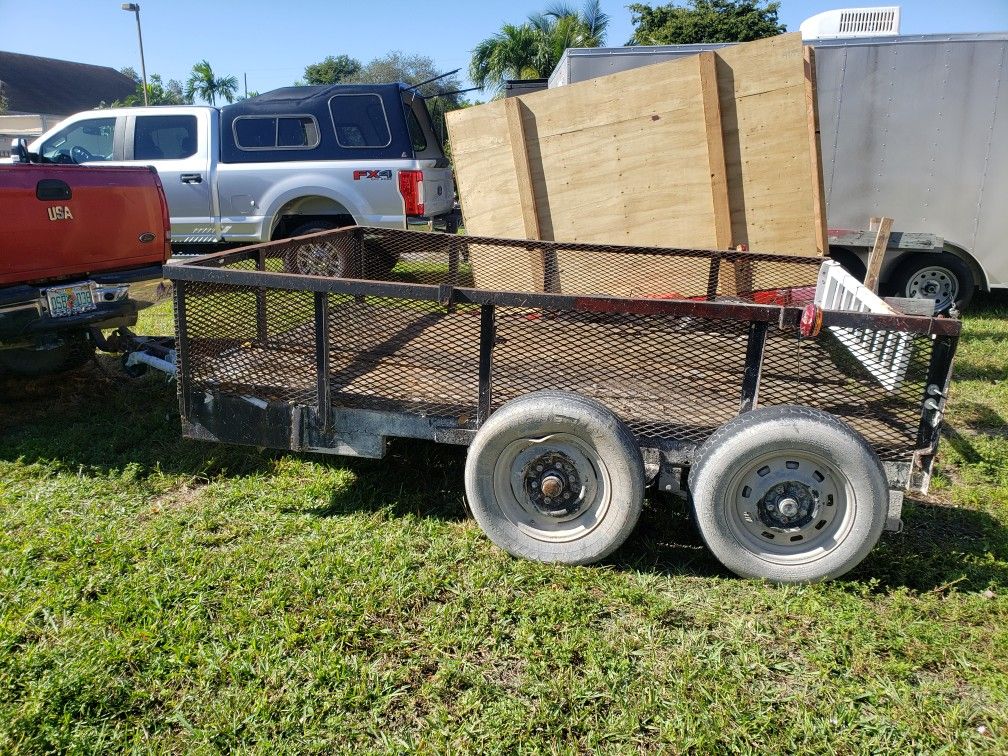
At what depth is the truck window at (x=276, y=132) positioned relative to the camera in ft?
28.4

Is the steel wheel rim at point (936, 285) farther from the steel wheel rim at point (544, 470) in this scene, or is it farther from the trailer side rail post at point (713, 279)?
the steel wheel rim at point (544, 470)

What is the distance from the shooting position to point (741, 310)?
110 inches

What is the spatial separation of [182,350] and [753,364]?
2439 mm

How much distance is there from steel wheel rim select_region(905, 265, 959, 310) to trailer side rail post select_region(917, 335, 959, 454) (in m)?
6.19

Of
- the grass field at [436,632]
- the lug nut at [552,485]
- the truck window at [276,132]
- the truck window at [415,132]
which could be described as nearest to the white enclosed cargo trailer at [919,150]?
the truck window at [415,132]

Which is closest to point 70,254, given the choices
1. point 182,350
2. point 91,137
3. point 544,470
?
point 182,350

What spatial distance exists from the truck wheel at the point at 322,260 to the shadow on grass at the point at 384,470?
1141 millimetres

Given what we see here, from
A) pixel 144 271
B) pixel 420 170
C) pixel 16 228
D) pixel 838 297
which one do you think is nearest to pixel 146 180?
pixel 144 271

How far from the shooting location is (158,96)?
51.1m

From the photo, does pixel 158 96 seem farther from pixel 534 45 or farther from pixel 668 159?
pixel 668 159

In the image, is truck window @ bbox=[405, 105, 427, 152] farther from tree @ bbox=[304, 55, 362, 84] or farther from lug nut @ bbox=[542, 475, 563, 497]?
tree @ bbox=[304, 55, 362, 84]

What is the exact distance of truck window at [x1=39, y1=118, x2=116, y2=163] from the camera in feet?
28.4

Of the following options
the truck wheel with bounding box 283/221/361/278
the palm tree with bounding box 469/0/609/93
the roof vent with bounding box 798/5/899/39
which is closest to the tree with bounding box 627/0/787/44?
the palm tree with bounding box 469/0/609/93

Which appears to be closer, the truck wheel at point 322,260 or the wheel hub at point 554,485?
the wheel hub at point 554,485
